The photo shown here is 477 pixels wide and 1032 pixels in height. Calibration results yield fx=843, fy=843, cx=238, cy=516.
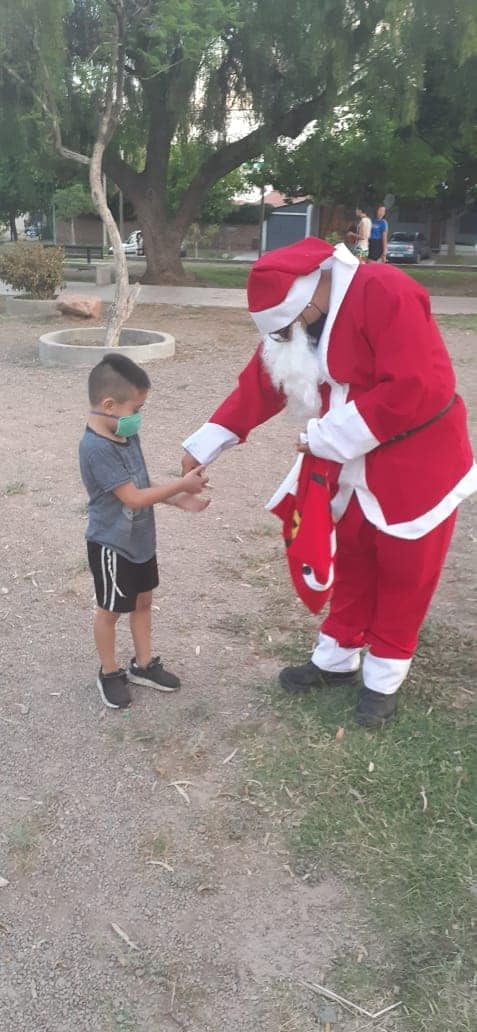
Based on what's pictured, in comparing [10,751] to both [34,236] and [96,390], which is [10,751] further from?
[34,236]

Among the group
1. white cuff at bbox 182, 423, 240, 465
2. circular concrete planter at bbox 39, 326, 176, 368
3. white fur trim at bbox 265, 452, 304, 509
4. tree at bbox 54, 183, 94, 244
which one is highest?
tree at bbox 54, 183, 94, 244

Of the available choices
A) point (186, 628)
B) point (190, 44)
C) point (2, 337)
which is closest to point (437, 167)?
point (190, 44)

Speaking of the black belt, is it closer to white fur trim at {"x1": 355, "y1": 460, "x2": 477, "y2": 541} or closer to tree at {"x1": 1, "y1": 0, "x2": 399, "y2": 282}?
white fur trim at {"x1": 355, "y1": 460, "x2": 477, "y2": 541}

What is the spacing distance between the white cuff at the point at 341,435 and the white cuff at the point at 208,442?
0.44m

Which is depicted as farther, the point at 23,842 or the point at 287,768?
the point at 287,768

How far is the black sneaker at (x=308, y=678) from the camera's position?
3.11m

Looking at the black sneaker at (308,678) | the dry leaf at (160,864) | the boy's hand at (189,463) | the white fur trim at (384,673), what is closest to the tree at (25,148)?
the boy's hand at (189,463)

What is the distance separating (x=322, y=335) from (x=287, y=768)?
135 centimetres

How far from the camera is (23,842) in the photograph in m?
2.40

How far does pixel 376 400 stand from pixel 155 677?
54.2 inches

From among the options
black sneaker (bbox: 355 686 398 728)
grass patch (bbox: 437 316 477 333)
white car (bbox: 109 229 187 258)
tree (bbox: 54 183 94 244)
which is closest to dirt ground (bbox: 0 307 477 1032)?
black sneaker (bbox: 355 686 398 728)

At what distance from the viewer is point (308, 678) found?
3.12m

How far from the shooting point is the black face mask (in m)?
2.57

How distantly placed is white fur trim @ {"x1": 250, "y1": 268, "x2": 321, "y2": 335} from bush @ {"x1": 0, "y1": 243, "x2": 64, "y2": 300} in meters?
11.2
